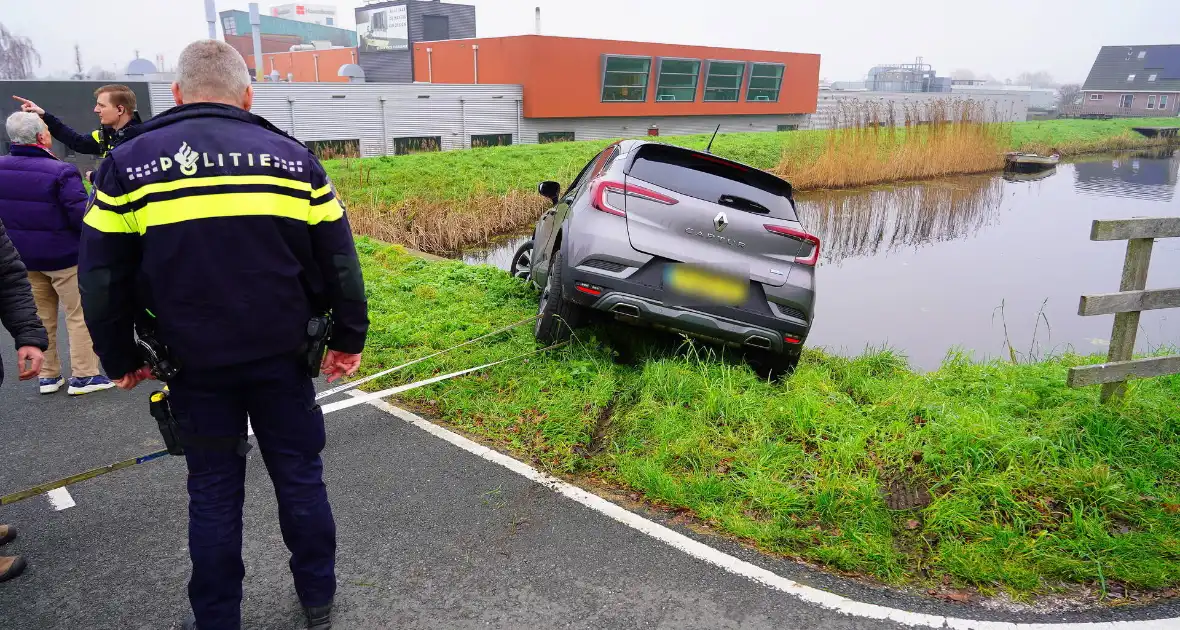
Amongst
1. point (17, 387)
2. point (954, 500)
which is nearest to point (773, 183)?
point (954, 500)

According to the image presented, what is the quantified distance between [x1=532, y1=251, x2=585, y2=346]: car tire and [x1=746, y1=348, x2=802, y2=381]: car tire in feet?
4.31

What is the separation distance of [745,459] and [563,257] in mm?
1853

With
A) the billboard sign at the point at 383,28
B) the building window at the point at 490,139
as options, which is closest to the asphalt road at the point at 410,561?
the building window at the point at 490,139

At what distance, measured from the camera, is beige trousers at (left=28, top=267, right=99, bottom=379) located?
16.1ft

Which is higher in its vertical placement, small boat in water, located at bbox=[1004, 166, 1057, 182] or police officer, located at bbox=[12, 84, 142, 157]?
police officer, located at bbox=[12, 84, 142, 157]

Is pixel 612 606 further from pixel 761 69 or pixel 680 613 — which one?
pixel 761 69

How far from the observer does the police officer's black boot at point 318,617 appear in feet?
9.00

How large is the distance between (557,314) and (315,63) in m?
51.7

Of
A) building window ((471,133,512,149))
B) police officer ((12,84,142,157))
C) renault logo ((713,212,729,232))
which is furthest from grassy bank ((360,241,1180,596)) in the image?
building window ((471,133,512,149))

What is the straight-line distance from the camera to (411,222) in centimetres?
1271

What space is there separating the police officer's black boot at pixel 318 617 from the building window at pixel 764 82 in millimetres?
39620

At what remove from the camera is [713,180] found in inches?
201

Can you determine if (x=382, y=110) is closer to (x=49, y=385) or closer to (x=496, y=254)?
(x=496, y=254)

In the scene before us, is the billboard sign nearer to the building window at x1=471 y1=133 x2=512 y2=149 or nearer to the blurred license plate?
the building window at x1=471 y1=133 x2=512 y2=149
